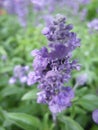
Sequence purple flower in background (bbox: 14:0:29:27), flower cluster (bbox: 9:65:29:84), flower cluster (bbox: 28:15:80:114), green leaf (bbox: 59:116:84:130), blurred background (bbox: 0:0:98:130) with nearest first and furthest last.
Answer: flower cluster (bbox: 28:15:80:114) < green leaf (bbox: 59:116:84:130) < blurred background (bbox: 0:0:98:130) < flower cluster (bbox: 9:65:29:84) < purple flower in background (bbox: 14:0:29:27)

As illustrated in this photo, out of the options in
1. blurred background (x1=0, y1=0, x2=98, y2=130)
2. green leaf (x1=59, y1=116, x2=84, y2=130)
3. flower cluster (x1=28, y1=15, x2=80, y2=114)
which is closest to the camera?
flower cluster (x1=28, y1=15, x2=80, y2=114)

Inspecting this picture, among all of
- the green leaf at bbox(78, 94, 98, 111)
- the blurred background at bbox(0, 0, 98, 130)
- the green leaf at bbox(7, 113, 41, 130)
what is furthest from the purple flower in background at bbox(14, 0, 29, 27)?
the green leaf at bbox(7, 113, 41, 130)

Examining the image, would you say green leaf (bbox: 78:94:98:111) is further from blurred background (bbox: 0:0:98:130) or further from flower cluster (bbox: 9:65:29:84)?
flower cluster (bbox: 9:65:29:84)

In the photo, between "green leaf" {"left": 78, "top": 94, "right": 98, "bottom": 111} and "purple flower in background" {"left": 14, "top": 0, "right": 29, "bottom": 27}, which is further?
"purple flower in background" {"left": 14, "top": 0, "right": 29, "bottom": 27}

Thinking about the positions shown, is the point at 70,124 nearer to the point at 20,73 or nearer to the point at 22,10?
the point at 20,73

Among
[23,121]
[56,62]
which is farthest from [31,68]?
[56,62]

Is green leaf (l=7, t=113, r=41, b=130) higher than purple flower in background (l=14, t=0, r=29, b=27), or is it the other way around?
purple flower in background (l=14, t=0, r=29, b=27)

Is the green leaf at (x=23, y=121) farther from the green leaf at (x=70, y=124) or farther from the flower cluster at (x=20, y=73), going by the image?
the flower cluster at (x=20, y=73)

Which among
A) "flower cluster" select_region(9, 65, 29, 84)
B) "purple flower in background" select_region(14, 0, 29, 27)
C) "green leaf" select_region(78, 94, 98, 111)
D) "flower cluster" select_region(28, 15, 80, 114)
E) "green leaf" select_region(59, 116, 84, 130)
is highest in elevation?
"purple flower in background" select_region(14, 0, 29, 27)
